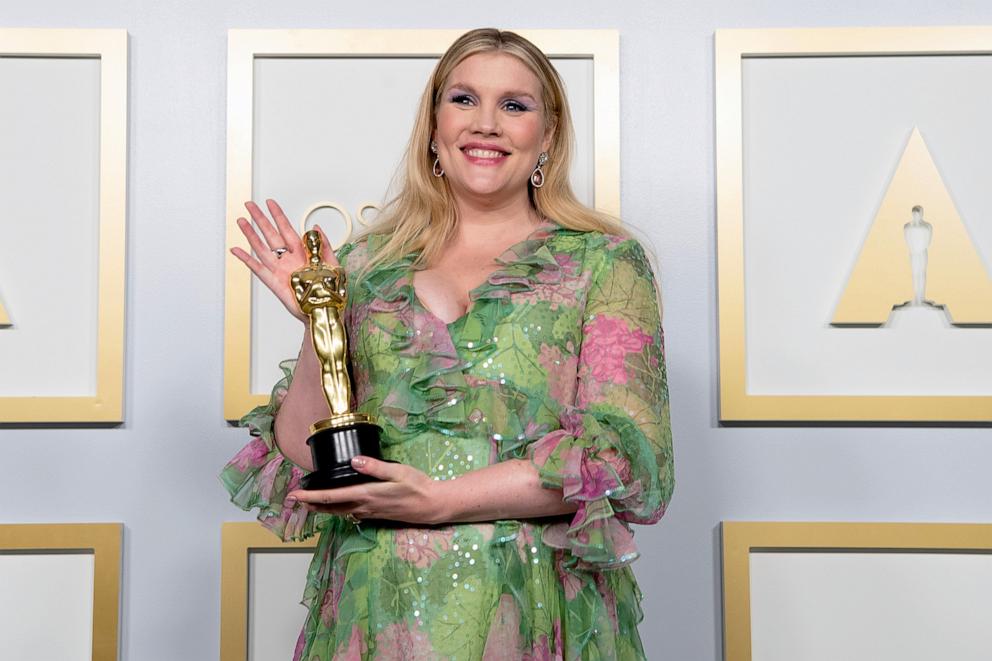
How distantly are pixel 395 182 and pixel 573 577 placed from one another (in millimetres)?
1038

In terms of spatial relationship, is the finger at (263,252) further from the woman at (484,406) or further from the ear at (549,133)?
the ear at (549,133)

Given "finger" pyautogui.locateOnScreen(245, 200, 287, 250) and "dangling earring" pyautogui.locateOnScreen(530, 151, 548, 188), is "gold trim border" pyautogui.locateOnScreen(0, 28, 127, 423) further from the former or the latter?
"dangling earring" pyautogui.locateOnScreen(530, 151, 548, 188)

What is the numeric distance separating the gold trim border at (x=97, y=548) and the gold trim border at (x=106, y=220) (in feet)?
0.66

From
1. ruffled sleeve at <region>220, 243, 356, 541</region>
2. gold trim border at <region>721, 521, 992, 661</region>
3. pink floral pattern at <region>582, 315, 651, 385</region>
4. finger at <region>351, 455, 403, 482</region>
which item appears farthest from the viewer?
gold trim border at <region>721, 521, 992, 661</region>

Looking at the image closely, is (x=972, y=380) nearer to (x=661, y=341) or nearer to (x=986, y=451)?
(x=986, y=451)

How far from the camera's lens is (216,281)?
2416 mm

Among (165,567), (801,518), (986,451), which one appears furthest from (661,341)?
(165,567)

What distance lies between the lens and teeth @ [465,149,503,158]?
1.76 m

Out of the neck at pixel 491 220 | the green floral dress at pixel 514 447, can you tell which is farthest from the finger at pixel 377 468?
the neck at pixel 491 220

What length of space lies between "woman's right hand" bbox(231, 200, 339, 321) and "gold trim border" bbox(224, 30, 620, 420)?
76 cm

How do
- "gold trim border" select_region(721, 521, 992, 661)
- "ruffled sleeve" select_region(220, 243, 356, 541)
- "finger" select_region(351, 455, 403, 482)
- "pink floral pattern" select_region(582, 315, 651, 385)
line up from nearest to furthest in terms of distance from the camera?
"finger" select_region(351, 455, 403, 482) → "pink floral pattern" select_region(582, 315, 651, 385) → "ruffled sleeve" select_region(220, 243, 356, 541) → "gold trim border" select_region(721, 521, 992, 661)

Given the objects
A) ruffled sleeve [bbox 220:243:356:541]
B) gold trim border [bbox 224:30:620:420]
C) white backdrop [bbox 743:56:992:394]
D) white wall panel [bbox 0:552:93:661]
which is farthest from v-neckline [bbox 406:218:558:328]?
white wall panel [bbox 0:552:93:661]

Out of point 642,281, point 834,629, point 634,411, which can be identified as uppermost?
point 642,281

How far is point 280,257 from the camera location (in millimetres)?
1612
